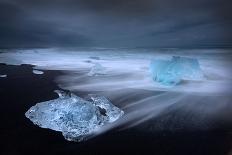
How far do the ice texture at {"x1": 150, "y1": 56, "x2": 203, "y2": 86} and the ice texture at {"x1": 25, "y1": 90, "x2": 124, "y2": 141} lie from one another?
1.10 meters

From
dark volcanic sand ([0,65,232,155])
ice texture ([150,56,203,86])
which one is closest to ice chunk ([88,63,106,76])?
ice texture ([150,56,203,86])

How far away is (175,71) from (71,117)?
1.59 m

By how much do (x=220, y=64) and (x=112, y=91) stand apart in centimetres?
234

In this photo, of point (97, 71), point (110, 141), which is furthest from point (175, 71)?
point (110, 141)

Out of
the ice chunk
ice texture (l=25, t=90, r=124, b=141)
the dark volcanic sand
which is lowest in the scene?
the dark volcanic sand

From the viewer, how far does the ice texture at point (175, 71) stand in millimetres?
2871

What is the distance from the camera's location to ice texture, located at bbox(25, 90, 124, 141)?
1648mm

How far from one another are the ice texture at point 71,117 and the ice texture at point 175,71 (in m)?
1.10

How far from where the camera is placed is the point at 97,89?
2686 mm

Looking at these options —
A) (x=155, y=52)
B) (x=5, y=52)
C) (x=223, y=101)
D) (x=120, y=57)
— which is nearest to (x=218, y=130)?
(x=223, y=101)

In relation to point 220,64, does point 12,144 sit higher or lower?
lower

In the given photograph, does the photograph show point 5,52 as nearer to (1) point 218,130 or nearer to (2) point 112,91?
(2) point 112,91

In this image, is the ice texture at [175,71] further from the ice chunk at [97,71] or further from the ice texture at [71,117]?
the ice texture at [71,117]

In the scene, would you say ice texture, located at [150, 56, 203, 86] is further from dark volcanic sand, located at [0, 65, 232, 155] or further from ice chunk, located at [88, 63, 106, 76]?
dark volcanic sand, located at [0, 65, 232, 155]
